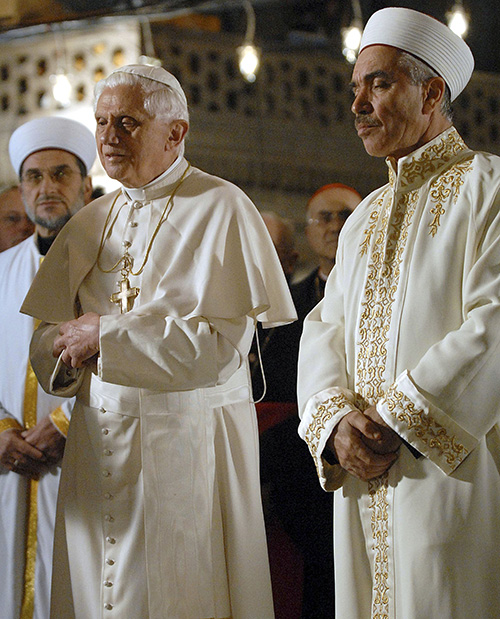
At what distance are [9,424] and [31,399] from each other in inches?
6.4

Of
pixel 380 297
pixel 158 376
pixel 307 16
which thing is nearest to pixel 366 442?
pixel 380 297

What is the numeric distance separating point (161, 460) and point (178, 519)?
222mm

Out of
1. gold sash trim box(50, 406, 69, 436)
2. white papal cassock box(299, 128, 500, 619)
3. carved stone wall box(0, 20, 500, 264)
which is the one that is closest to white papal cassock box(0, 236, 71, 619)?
gold sash trim box(50, 406, 69, 436)

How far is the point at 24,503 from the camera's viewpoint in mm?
4578

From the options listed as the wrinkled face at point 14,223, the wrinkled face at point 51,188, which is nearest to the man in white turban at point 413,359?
the wrinkled face at point 51,188

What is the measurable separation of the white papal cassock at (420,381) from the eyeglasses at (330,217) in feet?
4.19

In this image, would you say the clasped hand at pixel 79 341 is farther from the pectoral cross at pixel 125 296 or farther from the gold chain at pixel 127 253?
the gold chain at pixel 127 253

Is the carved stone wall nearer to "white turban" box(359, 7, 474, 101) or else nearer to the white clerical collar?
the white clerical collar

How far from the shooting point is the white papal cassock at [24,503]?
4473 millimetres

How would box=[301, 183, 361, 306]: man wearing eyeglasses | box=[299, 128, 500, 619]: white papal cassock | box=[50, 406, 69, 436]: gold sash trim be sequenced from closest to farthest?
box=[299, 128, 500, 619]: white papal cassock → box=[50, 406, 69, 436]: gold sash trim → box=[301, 183, 361, 306]: man wearing eyeglasses

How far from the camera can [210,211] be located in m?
3.82

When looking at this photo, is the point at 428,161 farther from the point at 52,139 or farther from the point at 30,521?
the point at 30,521

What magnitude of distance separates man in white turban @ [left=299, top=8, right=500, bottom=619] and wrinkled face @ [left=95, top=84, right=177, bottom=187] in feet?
2.69

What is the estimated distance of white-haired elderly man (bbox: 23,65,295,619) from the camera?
3.52m
